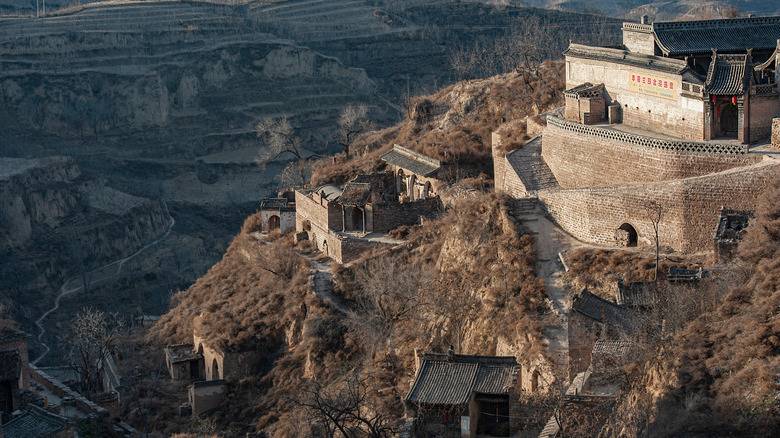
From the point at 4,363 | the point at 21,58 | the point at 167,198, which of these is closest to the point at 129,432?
the point at 4,363

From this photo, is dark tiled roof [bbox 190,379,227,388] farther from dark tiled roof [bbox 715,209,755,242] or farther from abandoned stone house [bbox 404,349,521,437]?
dark tiled roof [bbox 715,209,755,242]

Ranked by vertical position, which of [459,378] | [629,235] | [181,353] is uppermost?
[629,235]

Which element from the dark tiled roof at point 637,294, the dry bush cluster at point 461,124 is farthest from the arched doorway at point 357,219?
the dark tiled roof at point 637,294

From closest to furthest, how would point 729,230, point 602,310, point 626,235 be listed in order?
point 602,310
point 729,230
point 626,235

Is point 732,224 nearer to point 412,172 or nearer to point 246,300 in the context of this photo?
point 412,172

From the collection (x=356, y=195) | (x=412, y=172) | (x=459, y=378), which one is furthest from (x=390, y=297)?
(x=459, y=378)

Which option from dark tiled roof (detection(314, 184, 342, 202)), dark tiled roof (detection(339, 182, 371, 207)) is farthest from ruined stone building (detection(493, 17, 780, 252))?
dark tiled roof (detection(314, 184, 342, 202))

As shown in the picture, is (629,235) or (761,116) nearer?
(629,235)
